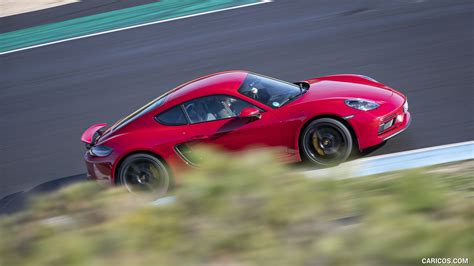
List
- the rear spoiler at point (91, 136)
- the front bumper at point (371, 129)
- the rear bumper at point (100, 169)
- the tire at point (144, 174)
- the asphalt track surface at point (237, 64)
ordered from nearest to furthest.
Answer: the front bumper at point (371, 129) < the tire at point (144, 174) < the rear bumper at point (100, 169) < the rear spoiler at point (91, 136) < the asphalt track surface at point (237, 64)

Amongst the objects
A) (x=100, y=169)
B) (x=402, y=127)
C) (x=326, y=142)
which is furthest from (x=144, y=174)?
(x=402, y=127)

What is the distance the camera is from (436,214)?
392cm

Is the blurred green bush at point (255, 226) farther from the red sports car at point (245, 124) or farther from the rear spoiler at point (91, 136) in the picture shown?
the rear spoiler at point (91, 136)

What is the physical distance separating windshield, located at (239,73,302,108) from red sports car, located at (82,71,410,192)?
0.01m

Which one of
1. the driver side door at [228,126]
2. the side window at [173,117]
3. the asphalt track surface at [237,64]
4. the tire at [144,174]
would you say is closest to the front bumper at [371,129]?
the asphalt track surface at [237,64]

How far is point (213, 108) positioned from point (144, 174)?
3.96 feet

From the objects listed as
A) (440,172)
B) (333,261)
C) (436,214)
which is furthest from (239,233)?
(440,172)

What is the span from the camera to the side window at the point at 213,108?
800 cm

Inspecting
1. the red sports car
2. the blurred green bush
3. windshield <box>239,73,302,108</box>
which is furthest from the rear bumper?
the blurred green bush

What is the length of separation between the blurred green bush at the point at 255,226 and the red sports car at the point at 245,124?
3420mm

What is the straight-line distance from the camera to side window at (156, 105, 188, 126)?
8.13m

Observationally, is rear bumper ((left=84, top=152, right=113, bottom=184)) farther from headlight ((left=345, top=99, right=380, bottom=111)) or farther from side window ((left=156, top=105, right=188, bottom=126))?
headlight ((left=345, top=99, right=380, bottom=111))

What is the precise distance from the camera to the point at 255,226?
3.91 metres

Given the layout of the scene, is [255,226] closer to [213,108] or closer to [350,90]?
[213,108]
